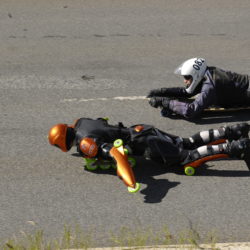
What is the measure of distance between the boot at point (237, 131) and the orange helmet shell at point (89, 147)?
2.12m

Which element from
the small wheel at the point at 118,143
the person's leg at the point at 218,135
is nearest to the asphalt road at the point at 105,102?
the person's leg at the point at 218,135

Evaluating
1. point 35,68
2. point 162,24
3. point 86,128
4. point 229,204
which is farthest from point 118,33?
point 229,204

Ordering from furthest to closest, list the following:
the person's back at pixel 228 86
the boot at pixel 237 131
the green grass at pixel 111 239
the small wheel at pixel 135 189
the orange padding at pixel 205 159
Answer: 1. the person's back at pixel 228 86
2. the boot at pixel 237 131
3. the orange padding at pixel 205 159
4. the small wheel at pixel 135 189
5. the green grass at pixel 111 239

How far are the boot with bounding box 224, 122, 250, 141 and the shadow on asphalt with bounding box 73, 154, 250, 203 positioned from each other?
55 centimetres

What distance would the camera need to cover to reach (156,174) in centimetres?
1075

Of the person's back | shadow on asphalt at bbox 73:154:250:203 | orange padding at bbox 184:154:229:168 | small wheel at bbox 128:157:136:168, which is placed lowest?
shadow on asphalt at bbox 73:154:250:203

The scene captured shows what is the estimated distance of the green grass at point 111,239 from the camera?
29.1 ft

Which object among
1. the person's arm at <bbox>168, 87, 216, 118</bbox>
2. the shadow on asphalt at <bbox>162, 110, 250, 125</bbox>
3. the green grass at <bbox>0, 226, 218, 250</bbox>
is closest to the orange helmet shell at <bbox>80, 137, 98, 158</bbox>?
the green grass at <bbox>0, 226, 218, 250</bbox>

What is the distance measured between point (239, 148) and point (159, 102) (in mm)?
2497

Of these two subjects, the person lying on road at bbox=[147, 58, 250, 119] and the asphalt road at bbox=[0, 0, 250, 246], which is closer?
the asphalt road at bbox=[0, 0, 250, 246]

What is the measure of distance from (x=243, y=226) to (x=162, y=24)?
794 centimetres

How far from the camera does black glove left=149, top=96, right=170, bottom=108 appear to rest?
1233 centimetres

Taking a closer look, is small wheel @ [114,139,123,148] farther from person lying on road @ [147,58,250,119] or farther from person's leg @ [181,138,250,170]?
person lying on road @ [147,58,250,119]

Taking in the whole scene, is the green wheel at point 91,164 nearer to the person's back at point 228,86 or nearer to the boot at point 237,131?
the boot at point 237,131
